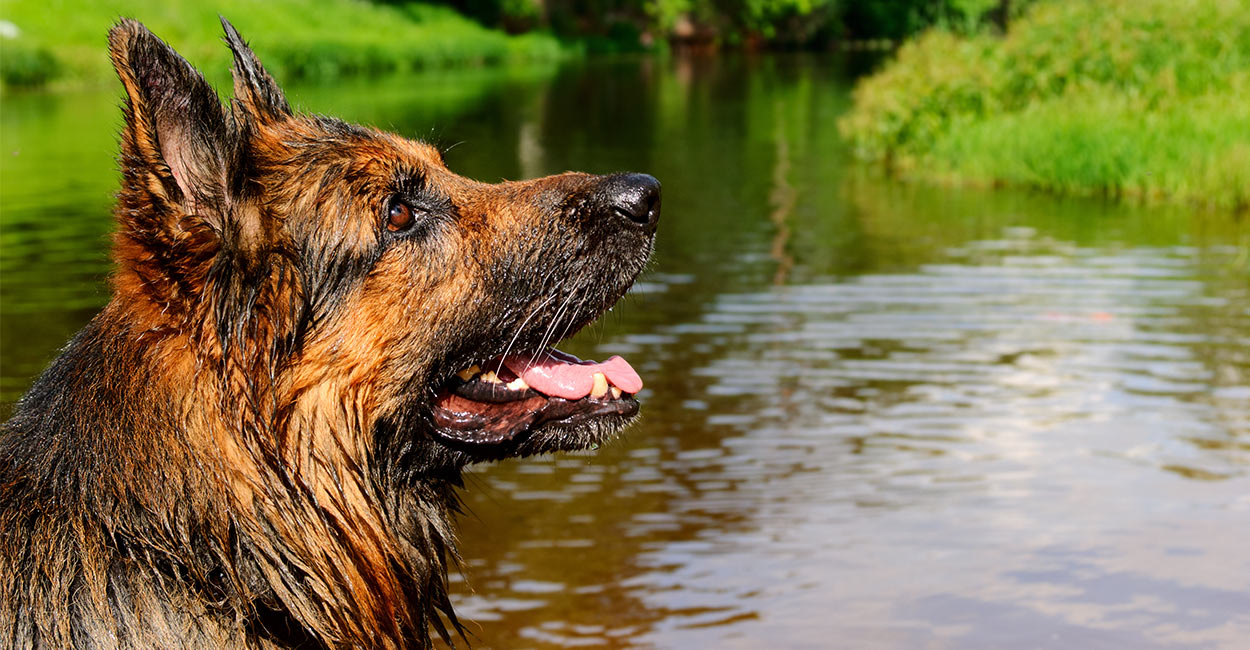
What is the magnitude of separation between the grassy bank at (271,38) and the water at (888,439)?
2109 centimetres

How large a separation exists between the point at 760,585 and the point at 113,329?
360 centimetres

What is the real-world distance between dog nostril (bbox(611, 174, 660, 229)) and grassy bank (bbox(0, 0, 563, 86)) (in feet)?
93.8

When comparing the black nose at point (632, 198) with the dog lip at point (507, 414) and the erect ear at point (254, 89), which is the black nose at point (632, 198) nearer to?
the dog lip at point (507, 414)

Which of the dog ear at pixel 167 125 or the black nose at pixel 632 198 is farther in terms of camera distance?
the black nose at pixel 632 198

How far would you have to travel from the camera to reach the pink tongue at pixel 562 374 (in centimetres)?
396

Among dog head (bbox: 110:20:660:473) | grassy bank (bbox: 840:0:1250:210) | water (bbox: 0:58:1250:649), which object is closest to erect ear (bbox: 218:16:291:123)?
dog head (bbox: 110:20:660:473)

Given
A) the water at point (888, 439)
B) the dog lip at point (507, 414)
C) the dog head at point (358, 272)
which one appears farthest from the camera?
the water at point (888, 439)

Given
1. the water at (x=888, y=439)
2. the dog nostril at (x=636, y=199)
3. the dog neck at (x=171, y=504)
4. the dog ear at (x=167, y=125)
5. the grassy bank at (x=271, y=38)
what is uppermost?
the grassy bank at (x=271, y=38)

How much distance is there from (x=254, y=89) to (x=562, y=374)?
1.17 meters

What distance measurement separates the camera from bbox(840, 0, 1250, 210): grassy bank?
55.2 ft

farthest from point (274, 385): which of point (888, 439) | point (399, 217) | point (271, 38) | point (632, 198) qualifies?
point (271, 38)

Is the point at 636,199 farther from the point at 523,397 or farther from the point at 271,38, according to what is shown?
the point at 271,38

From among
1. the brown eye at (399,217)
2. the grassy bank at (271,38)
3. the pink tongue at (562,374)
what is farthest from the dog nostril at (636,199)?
the grassy bank at (271,38)

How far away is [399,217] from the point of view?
3594 millimetres
